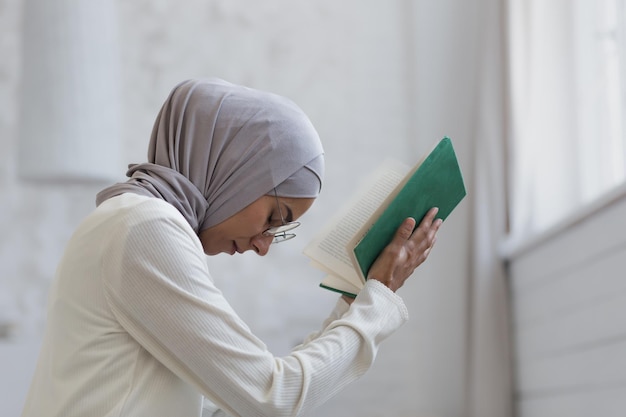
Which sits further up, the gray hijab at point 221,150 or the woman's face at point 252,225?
the gray hijab at point 221,150

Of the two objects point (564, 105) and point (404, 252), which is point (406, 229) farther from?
point (564, 105)

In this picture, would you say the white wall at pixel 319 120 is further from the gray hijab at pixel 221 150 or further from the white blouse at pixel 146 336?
the white blouse at pixel 146 336

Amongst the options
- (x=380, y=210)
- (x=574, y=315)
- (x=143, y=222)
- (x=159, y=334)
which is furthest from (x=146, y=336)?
(x=574, y=315)

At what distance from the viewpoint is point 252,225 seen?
169cm

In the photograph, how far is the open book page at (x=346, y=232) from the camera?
1.75 m

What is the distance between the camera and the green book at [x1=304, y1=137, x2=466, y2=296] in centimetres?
159

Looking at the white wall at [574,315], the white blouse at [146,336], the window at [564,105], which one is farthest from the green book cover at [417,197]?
the window at [564,105]

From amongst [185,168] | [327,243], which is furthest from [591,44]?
[185,168]

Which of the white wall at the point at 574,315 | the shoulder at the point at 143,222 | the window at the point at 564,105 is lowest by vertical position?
the white wall at the point at 574,315

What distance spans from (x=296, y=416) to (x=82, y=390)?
35cm

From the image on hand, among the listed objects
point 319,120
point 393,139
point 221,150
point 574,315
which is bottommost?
point 574,315

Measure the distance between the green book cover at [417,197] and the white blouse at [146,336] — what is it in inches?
11.0

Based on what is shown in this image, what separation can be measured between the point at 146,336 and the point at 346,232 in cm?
55

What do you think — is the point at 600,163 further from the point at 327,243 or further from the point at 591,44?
the point at 327,243
